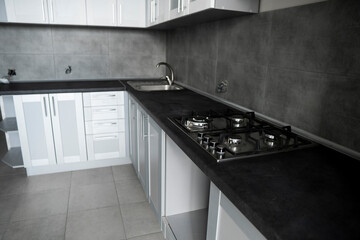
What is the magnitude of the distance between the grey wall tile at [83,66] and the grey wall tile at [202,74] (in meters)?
1.18

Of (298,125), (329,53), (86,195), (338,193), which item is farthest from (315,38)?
(86,195)

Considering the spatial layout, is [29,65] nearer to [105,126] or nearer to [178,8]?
[105,126]

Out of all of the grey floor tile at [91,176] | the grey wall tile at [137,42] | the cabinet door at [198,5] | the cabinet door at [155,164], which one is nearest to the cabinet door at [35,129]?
the grey floor tile at [91,176]

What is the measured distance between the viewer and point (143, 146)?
2.22m

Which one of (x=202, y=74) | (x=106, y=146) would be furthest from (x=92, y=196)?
(x=202, y=74)

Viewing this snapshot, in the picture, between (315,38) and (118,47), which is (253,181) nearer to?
(315,38)

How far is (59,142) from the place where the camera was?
2721 mm

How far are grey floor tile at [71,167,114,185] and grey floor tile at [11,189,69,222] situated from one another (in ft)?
0.69

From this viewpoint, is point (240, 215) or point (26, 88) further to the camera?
point (26, 88)

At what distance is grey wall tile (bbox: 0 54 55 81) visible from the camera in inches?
115

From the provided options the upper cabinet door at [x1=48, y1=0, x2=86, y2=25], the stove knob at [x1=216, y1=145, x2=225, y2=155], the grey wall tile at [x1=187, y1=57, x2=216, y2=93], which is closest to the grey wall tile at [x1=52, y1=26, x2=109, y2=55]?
the upper cabinet door at [x1=48, y1=0, x2=86, y2=25]

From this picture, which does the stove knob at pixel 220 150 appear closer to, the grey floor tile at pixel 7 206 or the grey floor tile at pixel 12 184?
the grey floor tile at pixel 7 206

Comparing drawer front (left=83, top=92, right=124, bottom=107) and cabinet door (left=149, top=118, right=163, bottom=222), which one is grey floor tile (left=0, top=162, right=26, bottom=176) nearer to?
drawer front (left=83, top=92, right=124, bottom=107)

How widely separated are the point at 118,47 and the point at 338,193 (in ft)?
9.83
